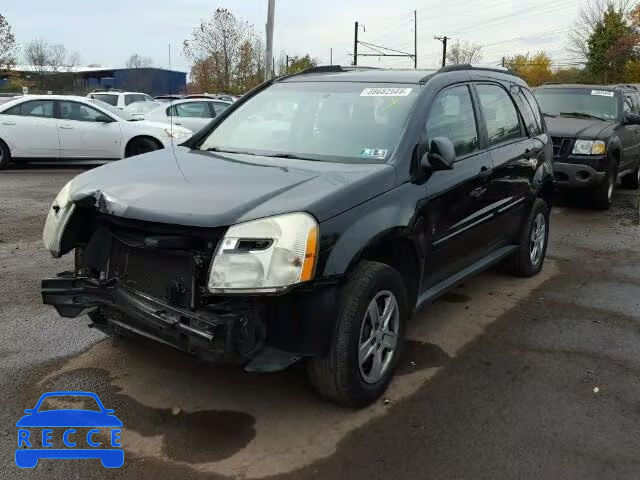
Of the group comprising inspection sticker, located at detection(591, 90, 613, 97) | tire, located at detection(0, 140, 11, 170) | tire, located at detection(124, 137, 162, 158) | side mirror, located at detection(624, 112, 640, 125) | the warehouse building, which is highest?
the warehouse building

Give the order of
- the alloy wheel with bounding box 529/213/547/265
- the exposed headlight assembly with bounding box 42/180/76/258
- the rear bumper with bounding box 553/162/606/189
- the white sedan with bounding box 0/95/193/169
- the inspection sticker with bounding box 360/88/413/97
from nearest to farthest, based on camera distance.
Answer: the exposed headlight assembly with bounding box 42/180/76/258, the inspection sticker with bounding box 360/88/413/97, the alloy wheel with bounding box 529/213/547/265, the rear bumper with bounding box 553/162/606/189, the white sedan with bounding box 0/95/193/169

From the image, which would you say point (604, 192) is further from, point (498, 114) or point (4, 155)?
point (4, 155)

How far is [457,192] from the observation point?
4.20 meters

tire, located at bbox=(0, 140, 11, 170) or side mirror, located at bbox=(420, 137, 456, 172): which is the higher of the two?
side mirror, located at bbox=(420, 137, 456, 172)

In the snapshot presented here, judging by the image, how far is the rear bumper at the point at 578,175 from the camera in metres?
9.02

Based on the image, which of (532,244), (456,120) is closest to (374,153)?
(456,120)

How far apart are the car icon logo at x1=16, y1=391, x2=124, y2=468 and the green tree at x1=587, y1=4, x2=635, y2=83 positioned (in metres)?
52.9

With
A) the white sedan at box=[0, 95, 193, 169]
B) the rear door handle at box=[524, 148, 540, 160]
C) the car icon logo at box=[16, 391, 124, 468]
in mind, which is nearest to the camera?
the car icon logo at box=[16, 391, 124, 468]

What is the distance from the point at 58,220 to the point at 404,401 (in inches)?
87.5

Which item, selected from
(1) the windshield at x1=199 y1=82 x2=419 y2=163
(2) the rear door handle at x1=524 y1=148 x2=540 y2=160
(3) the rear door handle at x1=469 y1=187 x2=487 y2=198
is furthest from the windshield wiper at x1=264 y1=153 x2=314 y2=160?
(2) the rear door handle at x1=524 y1=148 x2=540 y2=160

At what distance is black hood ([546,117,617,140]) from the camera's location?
9172 millimetres

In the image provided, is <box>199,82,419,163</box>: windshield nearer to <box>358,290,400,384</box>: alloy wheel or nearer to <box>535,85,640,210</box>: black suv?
<box>358,290,400,384</box>: alloy wheel

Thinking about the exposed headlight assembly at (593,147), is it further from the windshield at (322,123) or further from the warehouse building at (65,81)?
the warehouse building at (65,81)

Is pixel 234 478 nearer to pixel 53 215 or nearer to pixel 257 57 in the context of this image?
pixel 53 215
